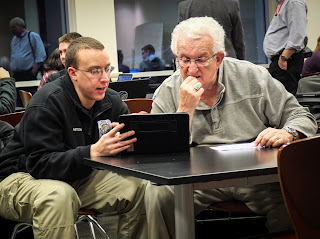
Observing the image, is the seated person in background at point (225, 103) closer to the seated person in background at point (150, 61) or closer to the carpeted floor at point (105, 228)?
the carpeted floor at point (105, 228)

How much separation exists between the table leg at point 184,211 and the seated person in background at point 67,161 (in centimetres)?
61

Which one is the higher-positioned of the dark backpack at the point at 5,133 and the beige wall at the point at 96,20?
the beige wall at the point at 96,20

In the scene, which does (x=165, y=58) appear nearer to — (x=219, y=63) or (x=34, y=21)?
(x=34, y=21)

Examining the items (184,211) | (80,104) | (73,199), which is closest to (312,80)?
(80,104)

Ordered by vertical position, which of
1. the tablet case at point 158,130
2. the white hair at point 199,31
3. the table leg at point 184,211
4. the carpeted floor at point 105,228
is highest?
the white hair at point 199,31

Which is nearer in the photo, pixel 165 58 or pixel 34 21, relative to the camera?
pixel 34 21

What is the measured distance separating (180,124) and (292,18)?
11.5 feet

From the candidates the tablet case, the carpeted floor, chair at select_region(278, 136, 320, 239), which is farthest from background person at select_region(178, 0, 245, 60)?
chair at select_region(278, 136, 320, 239)

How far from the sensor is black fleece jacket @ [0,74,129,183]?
8.38 feet

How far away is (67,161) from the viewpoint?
2523 mm

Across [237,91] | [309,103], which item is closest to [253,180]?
[237,91]

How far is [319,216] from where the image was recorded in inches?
68.9

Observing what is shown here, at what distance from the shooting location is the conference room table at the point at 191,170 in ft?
5.69

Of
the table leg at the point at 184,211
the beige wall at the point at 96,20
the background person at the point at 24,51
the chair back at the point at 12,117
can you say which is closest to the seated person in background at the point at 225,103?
the table leg at the point at 184,211
